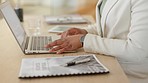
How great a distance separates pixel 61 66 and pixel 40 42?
0.41m

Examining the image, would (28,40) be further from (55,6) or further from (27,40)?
(55,6)

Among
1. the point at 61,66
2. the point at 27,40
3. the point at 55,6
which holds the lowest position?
the point at 55,6

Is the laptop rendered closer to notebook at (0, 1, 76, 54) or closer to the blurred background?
notebook at (0, 1, 76, 54)

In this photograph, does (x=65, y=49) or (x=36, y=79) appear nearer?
(x=36, y=79)

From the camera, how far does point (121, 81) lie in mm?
919

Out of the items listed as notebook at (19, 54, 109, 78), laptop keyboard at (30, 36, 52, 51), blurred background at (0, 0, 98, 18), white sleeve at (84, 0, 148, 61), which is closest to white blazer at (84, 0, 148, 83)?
white sleeve at (84, 0, 148, 61)

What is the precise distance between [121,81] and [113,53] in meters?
0.28

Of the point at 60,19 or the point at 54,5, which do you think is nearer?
the point at 60,19

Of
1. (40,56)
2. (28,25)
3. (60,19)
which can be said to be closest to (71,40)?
(40,56)

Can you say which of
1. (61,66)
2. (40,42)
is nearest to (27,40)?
(40,42)

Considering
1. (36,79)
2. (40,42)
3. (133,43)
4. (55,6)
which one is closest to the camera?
(36,79)

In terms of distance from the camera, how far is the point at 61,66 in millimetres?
1022

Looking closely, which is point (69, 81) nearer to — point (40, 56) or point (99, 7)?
point (40, 56)

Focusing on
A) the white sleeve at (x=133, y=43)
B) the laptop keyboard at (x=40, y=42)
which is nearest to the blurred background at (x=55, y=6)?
the laptop keyboard at (x=40, y=42)
